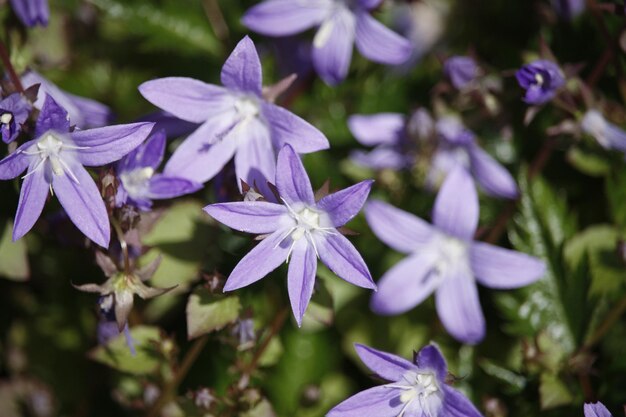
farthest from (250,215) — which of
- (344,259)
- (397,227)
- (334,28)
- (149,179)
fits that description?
(334,28)

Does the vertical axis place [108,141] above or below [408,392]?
above

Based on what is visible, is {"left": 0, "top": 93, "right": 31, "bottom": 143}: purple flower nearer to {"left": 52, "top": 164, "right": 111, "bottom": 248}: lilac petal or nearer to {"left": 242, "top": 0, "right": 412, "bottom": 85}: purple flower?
{"left": 52, "top": 164, "right": 111, "bottom": 248}: lilac petal

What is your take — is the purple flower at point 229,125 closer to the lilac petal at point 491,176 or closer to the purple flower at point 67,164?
the purple flower at point 67,164

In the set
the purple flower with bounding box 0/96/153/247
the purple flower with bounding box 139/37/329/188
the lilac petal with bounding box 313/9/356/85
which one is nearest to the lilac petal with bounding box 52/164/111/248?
the purple flower with bounding box 0/96/153/247

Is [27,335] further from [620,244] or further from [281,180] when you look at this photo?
[620,244]

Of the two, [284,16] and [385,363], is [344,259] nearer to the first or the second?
[385,363]

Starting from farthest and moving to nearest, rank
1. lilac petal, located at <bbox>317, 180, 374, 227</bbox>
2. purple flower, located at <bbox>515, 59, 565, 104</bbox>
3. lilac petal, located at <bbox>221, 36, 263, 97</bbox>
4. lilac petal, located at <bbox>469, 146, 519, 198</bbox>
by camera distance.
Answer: lilac petal, located at <bbox>469, 146, 519, 198</bbox> → purple flower, located at <bbox>515, 59, 565, 104</bbox> → lilac petal, located at <bbox>221, 36, 263, 97</bbox> → lilac petal, located at <bbox>317, 180, 374, 227</bbox>
